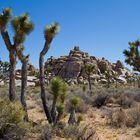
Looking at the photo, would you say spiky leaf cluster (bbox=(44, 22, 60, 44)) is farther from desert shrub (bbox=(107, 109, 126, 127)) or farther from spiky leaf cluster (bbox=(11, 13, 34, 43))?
desert shrub (bbox=(107, 109, 126, 127))

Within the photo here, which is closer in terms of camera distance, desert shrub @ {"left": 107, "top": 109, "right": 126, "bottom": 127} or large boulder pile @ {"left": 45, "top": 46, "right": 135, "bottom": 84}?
desert shrub @ {"left": 107, "top": 109, "right": 126, "bottom": 127}

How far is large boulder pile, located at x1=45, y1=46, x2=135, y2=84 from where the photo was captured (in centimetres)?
7175

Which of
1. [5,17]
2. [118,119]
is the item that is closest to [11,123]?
[5,17]

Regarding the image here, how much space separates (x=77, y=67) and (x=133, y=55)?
Answer: 45842 mm

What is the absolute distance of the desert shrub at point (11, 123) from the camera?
861 centimetres

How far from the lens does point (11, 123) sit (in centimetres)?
876

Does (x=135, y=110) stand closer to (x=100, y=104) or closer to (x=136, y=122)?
(x=136, y=122)

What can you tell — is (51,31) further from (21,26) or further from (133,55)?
(133,55)

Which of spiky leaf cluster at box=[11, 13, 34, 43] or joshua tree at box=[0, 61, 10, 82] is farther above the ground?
joshua tree at box=[0, 61, 10, 82]

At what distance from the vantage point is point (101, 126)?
13.6m

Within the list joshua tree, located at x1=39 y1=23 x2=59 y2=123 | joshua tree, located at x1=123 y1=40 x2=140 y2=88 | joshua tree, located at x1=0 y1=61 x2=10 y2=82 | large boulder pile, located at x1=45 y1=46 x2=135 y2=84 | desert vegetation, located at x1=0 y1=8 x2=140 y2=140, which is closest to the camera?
desert vegetation, located at x1=0 y1=8 x2=140 y2=140

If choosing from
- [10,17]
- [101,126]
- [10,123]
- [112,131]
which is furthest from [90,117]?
[10,123]

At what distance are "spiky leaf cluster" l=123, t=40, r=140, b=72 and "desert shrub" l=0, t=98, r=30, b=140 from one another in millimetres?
18770

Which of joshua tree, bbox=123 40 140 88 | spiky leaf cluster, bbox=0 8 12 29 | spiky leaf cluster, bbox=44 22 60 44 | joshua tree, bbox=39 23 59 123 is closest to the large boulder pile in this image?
joshua tree, bbox=123 40 140 88
